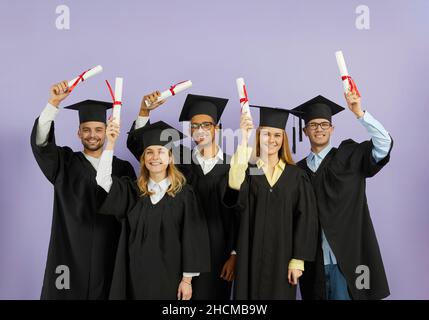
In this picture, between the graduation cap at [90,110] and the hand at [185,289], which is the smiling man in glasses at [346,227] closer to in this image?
the hand at [185,289]

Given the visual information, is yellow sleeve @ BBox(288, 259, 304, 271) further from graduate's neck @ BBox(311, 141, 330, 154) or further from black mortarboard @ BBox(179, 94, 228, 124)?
black mortarboard @ BBox(179, 94, 228, 124)

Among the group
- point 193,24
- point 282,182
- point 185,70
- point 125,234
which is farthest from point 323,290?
point 193,24

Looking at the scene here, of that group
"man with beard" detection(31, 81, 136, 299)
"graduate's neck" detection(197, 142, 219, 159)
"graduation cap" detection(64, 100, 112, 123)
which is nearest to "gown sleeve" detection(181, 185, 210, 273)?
"graduate's neck" detection(197, 142, 219, 159)

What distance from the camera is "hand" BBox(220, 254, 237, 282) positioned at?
314cm

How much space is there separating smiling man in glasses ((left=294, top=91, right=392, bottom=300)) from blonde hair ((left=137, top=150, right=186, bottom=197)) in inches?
35.6

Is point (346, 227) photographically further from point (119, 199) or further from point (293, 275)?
point (119, 199)

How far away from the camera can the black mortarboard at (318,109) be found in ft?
10.8

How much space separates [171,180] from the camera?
2996 mm

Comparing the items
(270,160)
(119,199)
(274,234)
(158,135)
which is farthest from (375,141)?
(119,199)

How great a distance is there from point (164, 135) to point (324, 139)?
43.2 inches

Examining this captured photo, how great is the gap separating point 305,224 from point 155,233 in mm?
929

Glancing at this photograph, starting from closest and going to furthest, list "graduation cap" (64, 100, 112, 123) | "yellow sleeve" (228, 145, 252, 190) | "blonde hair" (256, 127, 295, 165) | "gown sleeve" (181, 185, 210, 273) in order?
"yellow sleeve" (228, 145, 252, 190)
"gown sleeve" (181, 185, 210, 273)
"blonde hair" (256, 127, 295, 165)
"graduation cap" (64, 100, 112, 123)

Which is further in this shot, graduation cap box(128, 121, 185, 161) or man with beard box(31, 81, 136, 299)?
man with beard box(31, 81, 136, 299)
